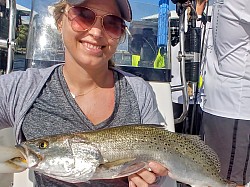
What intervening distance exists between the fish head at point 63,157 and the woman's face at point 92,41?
1.14 feet

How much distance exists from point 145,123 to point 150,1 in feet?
4.34

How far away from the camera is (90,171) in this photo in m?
1.42

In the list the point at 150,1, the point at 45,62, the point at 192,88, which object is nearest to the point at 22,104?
the point at 45,62

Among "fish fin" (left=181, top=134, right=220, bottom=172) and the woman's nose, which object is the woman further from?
"fish fin" (left=181, top=134, right=220, bottom=172)

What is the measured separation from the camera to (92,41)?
1.59 m

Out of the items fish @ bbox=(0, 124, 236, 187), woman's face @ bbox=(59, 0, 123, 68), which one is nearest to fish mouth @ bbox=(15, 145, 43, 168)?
fish @ bbox=(0, 124, 236, 187)

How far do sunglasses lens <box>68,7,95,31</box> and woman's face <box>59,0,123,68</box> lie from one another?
0.05 feet

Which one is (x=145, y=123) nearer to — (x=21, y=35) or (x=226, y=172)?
(x=226, y=172)

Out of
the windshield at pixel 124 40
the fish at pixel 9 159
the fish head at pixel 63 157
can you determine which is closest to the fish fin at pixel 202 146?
the fish head at pixel 63 157

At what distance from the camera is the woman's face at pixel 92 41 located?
1.60 metres

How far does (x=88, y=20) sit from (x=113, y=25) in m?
0.11

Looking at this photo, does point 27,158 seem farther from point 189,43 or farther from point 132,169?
point 189,43

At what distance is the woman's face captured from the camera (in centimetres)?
160

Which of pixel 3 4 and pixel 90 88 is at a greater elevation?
pixel 3 4
